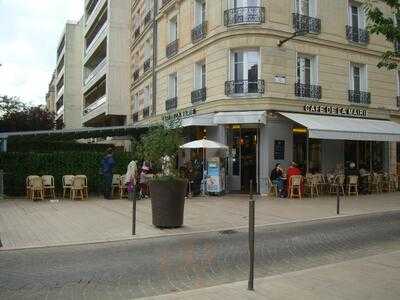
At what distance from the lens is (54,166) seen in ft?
62.1

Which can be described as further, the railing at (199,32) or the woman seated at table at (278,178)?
the railing at (199,32)

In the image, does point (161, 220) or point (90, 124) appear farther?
point (90, 124)

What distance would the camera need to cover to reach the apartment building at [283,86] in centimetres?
2067

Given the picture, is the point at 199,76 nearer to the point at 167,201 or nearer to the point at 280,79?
the point at 280,79

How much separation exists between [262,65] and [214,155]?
167 inches

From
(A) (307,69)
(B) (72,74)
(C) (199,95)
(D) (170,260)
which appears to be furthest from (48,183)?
(B) (72,74)

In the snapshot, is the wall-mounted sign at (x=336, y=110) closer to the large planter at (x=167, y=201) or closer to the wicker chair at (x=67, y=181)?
the wicker chair at (x=67, y=181)

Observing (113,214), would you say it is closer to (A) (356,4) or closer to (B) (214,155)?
(B) (214,155)

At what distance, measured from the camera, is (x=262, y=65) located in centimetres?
2069

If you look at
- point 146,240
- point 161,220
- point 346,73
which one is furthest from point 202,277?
point 346,73

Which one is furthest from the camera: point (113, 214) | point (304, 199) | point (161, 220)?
point (304, 199)

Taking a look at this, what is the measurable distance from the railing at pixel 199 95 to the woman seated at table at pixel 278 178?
16.2 feet

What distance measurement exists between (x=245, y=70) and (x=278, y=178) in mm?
4802

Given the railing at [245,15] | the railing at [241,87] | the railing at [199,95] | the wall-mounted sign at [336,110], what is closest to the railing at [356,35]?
the wall-mounted sign at [336,110]
